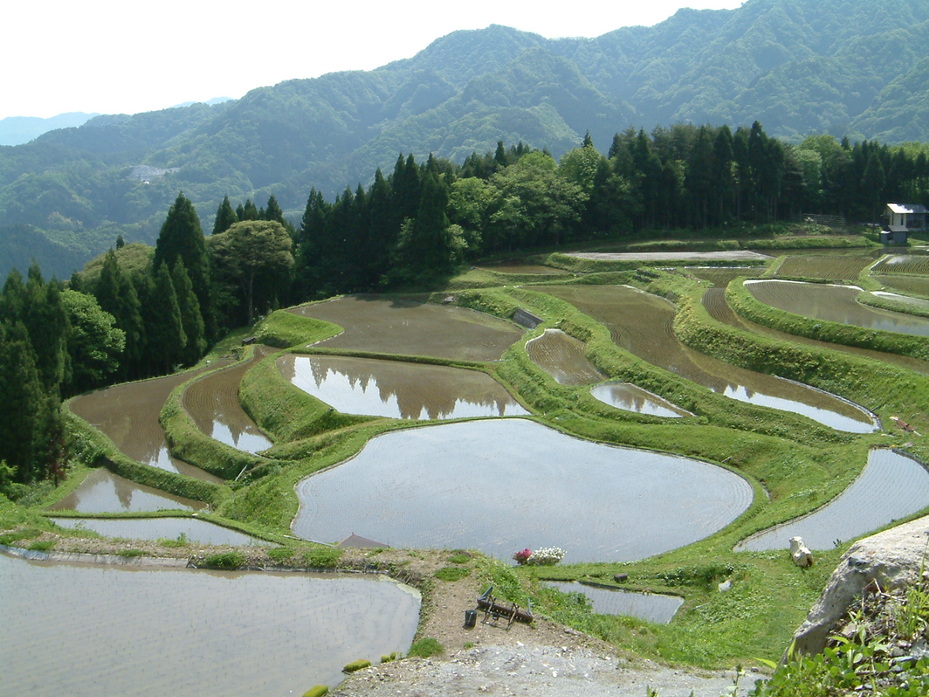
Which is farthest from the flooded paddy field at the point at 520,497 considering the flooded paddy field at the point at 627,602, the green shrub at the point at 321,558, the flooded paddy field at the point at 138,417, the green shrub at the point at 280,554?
the flooded paddy field at the point at 138,417

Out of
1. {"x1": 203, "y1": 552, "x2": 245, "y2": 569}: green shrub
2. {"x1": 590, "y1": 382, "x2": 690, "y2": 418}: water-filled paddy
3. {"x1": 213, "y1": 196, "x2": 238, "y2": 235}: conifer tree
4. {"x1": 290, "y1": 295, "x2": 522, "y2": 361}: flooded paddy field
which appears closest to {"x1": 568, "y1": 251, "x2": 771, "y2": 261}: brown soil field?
{"x1": 290, "y1": 295, "x2": 522, "y2": 361}: flooded paddy field

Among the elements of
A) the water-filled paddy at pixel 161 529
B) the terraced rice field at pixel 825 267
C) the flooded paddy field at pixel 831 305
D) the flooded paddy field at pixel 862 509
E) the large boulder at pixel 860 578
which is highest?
the large boulder at pixel 860 578

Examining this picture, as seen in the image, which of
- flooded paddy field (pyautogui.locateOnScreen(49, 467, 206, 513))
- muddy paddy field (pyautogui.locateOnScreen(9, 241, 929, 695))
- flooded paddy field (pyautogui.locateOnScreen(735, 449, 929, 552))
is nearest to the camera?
muddy paddy field (pyautogui.locateOnScreen(9, 241, 929, 695))

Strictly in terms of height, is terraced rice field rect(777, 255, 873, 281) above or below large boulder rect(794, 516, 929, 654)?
below

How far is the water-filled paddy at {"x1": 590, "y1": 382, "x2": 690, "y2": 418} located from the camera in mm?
30062

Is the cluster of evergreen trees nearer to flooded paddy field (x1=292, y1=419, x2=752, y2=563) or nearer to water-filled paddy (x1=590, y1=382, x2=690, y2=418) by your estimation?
water-filled paddy (x1=590, y1=382, x2=690, y2=418)

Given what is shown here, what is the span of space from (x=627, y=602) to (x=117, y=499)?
1801 cm

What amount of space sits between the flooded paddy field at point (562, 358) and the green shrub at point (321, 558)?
18.7 m

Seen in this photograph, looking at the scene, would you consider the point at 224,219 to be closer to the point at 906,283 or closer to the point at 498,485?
the point at 906,283

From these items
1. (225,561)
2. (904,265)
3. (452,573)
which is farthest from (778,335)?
(225,561)

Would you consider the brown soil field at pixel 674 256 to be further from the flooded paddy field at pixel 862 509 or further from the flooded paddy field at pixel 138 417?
the flooded paddy field at pixel 862 509

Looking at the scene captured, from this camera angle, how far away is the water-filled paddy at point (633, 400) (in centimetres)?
3006

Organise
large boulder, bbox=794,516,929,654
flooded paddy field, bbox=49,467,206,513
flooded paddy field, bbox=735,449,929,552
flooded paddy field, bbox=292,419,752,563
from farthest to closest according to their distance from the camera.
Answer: flooded paddy field, bbox=49,467,206,513 < flooded paddy field, bbox=292,419,752,563 < flooded paddy field, bbox=735,449,929,552 < large boulder, bbox=794,516,929,654

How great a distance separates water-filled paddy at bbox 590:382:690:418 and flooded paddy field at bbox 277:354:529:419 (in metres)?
3.32
